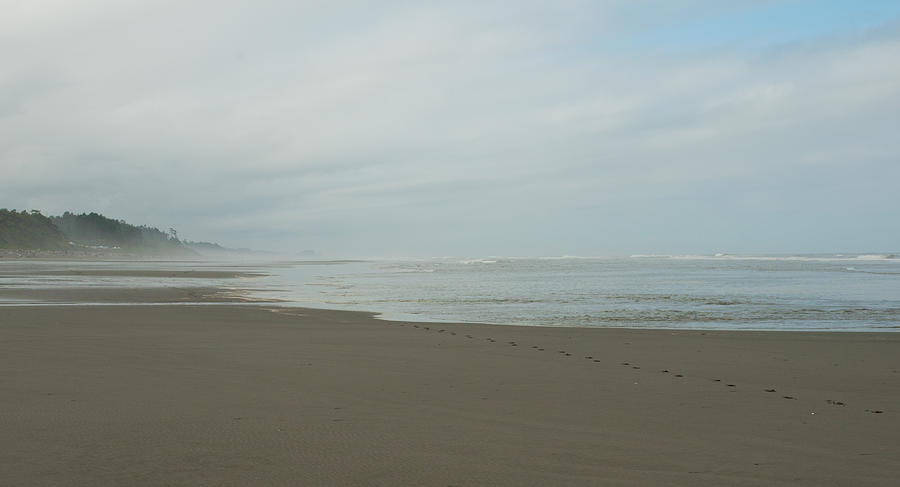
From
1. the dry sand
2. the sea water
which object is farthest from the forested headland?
the dry sand

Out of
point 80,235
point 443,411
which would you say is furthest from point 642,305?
point 80,235

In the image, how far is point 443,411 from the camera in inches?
241

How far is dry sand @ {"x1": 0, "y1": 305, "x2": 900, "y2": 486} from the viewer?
4367mm

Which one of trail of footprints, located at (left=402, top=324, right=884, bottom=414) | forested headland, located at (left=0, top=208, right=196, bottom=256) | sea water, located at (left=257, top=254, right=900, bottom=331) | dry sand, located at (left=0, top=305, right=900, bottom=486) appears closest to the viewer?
dry sand, located at (left=0, top=305, right=900, bottom=486)

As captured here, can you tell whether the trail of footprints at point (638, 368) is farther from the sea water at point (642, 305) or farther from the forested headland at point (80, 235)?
the forested headland at point (80, 235)

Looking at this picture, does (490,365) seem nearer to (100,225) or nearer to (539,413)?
(539,413)

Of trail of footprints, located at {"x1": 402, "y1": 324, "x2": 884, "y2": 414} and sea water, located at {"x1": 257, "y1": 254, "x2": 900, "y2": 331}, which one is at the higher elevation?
sea water, located at {"x1": 257, "y1": 254, "x2": 900, "y2": 331}

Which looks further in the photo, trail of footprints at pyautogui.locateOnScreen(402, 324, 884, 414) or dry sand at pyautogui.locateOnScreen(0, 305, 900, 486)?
trail of footprints at pyautogui.locateOnScreen(402, 324, 884, 414)

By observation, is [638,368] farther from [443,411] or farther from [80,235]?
[80,235]

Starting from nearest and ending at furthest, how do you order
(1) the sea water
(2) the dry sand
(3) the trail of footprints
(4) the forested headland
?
(2) the dry sand < (3) the trail of footprints < (1) the sea water < (4) the forested headland

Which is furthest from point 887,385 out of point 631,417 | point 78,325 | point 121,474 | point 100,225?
point 100,225

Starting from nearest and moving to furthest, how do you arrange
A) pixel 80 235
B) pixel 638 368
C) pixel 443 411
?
1. pixel 443 411
2. pixel 638 368
3. pixel 80 235

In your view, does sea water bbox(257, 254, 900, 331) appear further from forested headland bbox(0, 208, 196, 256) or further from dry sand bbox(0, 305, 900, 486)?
forested headland bbox(0, 208, 196, 256)

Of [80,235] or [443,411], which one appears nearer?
[443,411]
